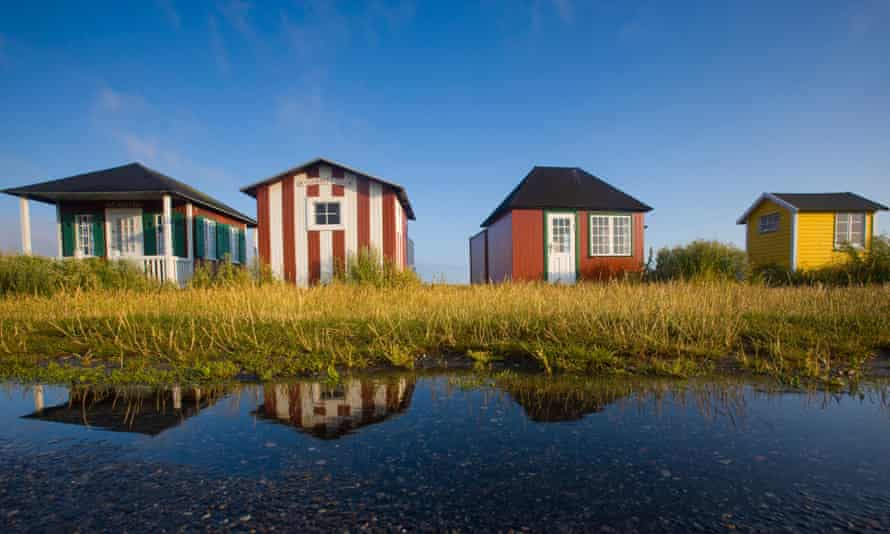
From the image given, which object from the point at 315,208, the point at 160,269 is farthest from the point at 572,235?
the point at 160,269

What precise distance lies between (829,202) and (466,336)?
84.1ft

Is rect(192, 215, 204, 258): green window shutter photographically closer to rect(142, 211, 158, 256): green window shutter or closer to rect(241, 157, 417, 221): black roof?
rect(142, 211, 158, 256): green window shutter

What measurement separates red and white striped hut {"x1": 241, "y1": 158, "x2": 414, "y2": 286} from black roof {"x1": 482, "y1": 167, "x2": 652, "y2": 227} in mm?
5420

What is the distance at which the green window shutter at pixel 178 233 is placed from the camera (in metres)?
18.0

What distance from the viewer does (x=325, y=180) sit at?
602 inches

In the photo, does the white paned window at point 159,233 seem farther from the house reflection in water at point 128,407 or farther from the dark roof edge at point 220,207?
the house reflection in water at point 128,407

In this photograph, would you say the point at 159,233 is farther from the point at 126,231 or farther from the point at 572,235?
the point at 572,235

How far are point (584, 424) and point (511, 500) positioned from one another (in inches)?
50.4

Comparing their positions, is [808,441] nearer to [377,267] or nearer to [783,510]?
[783,510]

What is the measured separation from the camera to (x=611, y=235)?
1750 centimetres

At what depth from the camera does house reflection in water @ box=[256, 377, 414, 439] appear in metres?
3.19

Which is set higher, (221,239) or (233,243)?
(221,239)

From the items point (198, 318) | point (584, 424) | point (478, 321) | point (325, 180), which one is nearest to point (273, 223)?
point (325, 180)

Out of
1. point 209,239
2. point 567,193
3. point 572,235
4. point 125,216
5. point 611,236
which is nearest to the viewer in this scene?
point 572,235
